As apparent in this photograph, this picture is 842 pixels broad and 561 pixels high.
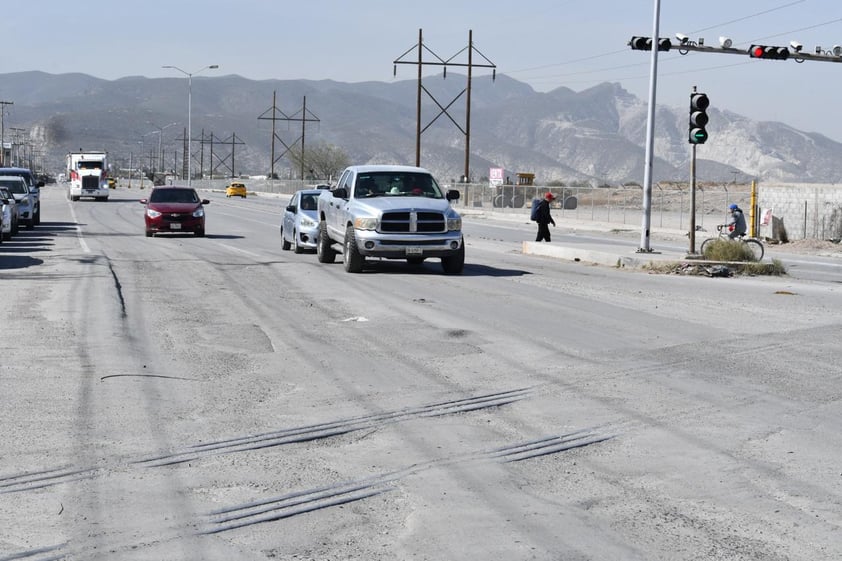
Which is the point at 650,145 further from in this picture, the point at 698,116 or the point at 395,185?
the point at 395,185

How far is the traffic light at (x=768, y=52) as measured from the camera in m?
38.5

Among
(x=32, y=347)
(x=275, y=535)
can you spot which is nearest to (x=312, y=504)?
(x=275, y=535)

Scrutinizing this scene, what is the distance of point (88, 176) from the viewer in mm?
80688

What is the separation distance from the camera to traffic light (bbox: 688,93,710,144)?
26.6 metres

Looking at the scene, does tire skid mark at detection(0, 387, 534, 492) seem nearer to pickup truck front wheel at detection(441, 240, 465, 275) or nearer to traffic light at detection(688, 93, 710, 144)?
pickup truck front wheel at detection(441, 240, 465, 275)

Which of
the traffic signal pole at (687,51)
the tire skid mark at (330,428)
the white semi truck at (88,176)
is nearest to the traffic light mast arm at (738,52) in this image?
the traffic signal pole at (687,51)

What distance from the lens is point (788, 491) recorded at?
284 inches

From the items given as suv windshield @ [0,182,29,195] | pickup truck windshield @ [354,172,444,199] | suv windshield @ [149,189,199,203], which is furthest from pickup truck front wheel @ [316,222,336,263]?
suv windshield @ [0,182,29,195]

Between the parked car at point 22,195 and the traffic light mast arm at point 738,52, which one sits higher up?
the traffic light mast arm at point 738,52

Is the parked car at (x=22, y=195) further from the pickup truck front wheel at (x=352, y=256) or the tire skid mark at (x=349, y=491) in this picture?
the tire skid mark at (x=349, y=491)

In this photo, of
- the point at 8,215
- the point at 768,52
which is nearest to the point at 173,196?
the point at 8,215

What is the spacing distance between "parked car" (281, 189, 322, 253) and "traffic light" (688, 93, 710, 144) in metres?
8.67

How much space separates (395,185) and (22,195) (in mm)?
20234

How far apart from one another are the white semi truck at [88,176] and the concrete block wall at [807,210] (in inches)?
1918
